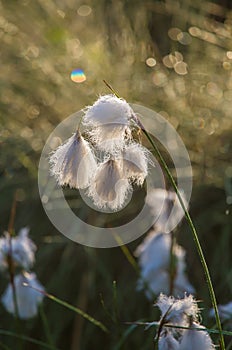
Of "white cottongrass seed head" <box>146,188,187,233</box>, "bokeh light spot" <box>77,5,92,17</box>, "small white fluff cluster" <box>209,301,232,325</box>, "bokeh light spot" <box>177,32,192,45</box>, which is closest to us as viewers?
"small white fluff cluster" <box>209,301,232,325</box>

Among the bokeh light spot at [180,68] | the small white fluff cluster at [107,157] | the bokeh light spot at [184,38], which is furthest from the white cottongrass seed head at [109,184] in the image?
the bokeh light spot at [184,38]

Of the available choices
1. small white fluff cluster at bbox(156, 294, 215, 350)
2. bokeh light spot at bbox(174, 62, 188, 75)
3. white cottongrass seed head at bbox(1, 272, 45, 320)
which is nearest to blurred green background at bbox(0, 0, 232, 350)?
bokeh light spot at bbox(174, 62, 188, 75)

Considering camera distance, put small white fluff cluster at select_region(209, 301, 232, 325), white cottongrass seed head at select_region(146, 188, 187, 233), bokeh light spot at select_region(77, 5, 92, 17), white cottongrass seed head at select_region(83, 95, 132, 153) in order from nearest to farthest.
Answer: white cottongrass seed head at select_region(83, 95, 132, 153)
small white fluff cluster at select_region(209, 301, 232, 325)
white cottongrass seed head at select_region(146, 188, 187, 233)
bokeh light spot at select_region(77, 5, 92, 17)

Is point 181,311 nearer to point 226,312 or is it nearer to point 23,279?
point 226,312

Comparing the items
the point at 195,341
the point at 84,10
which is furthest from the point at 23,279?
the point at 84,10

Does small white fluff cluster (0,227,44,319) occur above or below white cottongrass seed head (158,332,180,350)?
below

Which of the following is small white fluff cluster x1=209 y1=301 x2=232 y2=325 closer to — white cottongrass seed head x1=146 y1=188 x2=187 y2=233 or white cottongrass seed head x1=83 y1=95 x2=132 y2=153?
white cottongrass seed head x1=146 y1=188 x2=187 y2=233
